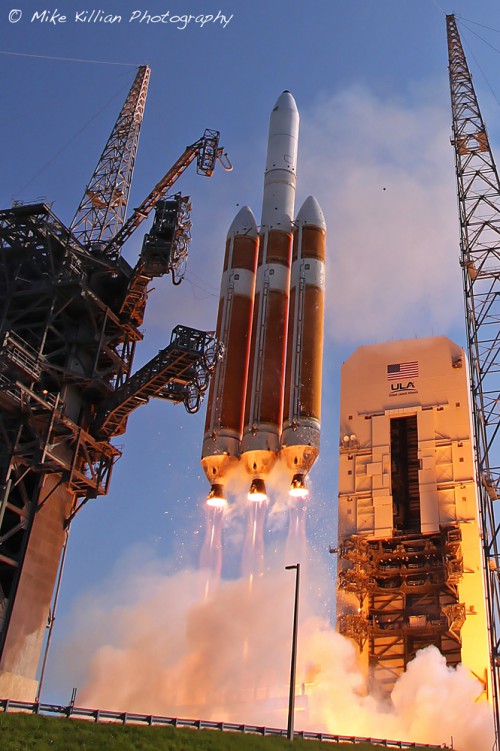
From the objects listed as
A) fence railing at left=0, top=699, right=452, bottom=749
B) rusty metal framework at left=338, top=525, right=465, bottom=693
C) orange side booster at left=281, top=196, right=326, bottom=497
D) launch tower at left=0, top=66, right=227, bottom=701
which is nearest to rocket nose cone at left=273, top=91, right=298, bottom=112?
orange side booster at left=281, top=196, right=326, bottom=497

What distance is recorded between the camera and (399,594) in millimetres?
53125

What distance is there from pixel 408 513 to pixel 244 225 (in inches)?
812

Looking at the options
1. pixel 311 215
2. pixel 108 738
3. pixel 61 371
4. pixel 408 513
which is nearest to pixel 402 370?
pixel 408 513

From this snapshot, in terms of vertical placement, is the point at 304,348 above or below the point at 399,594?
above

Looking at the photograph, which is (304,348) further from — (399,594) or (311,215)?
(399,594)

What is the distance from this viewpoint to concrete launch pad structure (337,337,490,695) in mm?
50156

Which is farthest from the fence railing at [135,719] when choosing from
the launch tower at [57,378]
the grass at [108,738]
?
the launch tower at [57,378]

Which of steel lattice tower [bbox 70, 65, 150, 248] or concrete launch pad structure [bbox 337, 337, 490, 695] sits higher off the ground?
steel lattice tower [bbox 70, 65, 150, 248]

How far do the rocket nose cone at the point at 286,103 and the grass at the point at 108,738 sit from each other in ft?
121

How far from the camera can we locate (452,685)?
45.2m

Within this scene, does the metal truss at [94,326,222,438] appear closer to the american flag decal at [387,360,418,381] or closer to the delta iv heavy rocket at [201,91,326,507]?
the delta iv heavy rocket at [201,91,326,507]

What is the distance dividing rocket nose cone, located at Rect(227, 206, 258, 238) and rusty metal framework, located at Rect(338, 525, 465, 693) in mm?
18992

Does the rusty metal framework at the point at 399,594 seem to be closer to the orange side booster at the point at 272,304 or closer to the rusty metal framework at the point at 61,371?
the orange side booster at the point at 272,304

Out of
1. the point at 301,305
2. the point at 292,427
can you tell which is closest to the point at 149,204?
the point at 301,305
